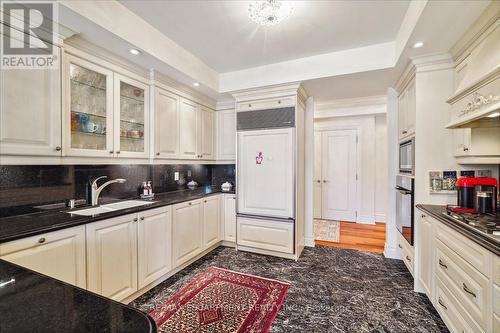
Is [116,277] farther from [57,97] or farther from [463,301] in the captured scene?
[463,301]

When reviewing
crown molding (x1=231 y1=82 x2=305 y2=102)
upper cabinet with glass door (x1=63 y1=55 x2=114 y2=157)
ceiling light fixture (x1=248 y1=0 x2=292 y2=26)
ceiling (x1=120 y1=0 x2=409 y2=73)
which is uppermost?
ceiling (x1=120 y1=0 x2=409 y2=73)

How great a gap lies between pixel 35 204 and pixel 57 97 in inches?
36.8

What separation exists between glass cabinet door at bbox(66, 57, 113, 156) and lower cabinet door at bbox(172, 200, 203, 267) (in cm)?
104

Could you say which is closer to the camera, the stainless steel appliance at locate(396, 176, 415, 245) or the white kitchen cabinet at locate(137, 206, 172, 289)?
the white kitchen cabinet at locate(137, 206, 172, 289)

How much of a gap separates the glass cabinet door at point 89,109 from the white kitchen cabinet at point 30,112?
126 millimetres

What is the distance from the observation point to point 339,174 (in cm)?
531

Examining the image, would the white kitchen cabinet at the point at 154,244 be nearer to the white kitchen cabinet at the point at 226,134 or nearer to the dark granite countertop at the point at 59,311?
the dark granite countertop at the point at 59,311

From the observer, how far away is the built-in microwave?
248 cm

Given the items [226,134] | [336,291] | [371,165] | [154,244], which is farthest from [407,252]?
[226,134]

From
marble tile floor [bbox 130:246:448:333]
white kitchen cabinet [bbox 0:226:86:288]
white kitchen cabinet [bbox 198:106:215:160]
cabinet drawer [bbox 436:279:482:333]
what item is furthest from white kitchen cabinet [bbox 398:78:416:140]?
white kitchen cabinet [bbox 0:226:86:288]

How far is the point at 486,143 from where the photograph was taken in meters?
1.90

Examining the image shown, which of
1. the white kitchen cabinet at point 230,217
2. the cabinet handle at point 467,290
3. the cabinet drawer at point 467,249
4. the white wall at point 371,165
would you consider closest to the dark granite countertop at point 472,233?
the cabinet drawer at point 467,249

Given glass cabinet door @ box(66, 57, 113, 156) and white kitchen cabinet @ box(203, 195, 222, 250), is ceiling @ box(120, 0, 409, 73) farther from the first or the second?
white kitchen cabinet @ box(203, 195, 222, 250)

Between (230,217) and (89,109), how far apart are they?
7.69 feet
